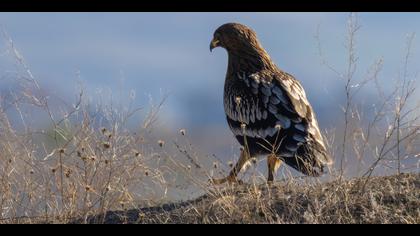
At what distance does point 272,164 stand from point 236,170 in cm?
40

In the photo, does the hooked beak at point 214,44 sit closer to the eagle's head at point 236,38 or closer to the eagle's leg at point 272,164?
the eagle's head at point 236,38

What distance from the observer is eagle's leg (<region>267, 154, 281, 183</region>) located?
25.0ft

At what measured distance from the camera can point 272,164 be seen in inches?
301

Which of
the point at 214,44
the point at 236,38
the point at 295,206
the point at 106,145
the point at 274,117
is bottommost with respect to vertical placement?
the point at 295,206

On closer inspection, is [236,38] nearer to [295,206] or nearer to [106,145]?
[106,145]

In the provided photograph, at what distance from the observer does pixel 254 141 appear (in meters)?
7.61

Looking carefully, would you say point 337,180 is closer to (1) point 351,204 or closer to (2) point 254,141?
(1) point 351,204

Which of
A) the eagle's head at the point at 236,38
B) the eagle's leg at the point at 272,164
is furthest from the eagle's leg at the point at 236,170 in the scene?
the eagle's head at the point at 236,38

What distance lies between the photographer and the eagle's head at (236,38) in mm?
8477

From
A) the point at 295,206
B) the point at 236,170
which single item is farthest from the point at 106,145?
the point at 295,206

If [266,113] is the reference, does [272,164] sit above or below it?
below
